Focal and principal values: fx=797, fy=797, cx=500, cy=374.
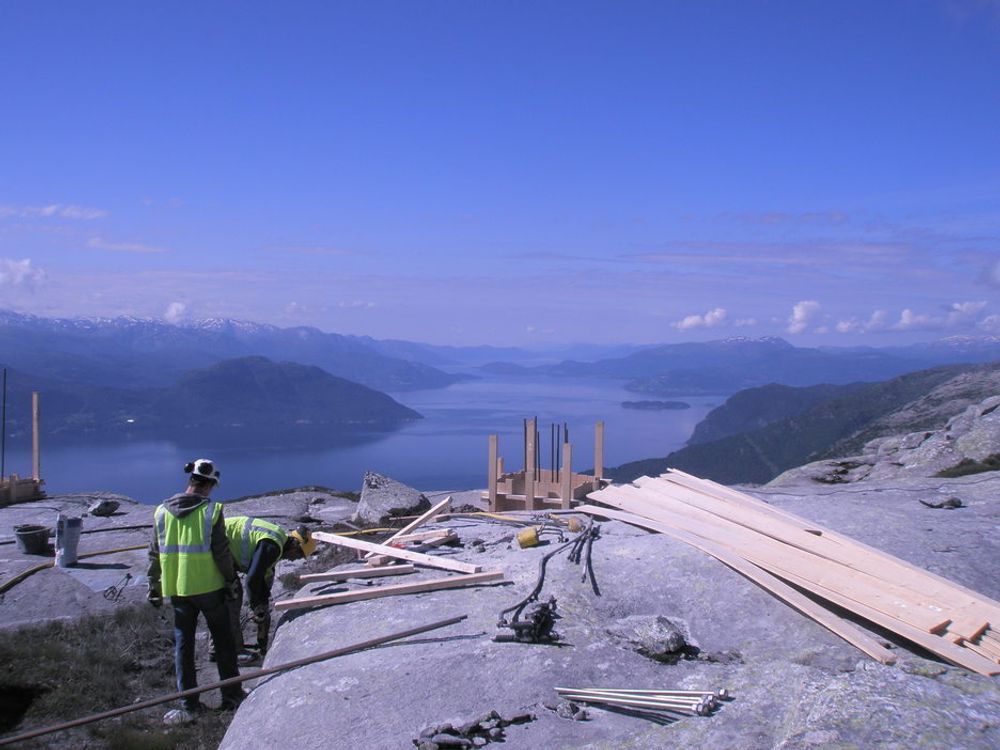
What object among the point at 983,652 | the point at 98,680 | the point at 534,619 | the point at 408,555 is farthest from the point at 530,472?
the point at 983,652

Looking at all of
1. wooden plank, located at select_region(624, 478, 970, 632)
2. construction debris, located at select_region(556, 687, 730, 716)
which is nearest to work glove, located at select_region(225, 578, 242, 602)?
construction debris, located at select_region(556, 687, 730, 716)

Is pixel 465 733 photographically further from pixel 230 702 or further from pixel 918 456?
pixel 918 456

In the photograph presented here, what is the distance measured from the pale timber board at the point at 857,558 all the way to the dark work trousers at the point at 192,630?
5898 mm

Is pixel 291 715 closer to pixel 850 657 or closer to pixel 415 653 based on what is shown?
pixel 415 653

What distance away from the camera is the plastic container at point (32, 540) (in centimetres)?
1377

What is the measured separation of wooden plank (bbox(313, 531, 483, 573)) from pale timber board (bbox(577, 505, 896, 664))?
2407 mm

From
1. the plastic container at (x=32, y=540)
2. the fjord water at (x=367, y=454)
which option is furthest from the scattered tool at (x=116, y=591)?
the fjord water at (x=367, y=454)

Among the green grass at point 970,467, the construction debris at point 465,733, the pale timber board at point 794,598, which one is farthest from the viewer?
the green grass at point 970,467

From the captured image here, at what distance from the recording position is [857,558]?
810 centimetres

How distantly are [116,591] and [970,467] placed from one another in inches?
700

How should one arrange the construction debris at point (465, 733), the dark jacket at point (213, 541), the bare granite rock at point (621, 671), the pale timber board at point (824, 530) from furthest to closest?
the pale timber board at point (824, 530) → the dark jacket at point (213, 541) → the construction debris at point (465, 733) → the bare granite rock at point (621, 671)

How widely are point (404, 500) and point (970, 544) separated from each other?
32.0ft

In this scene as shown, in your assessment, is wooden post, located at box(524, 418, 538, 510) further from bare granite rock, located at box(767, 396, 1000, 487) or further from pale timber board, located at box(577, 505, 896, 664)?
bare granite rock, located at box(767, 396, 1000, 487)

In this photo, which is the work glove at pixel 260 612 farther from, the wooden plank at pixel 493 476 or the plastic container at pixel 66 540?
the wooden plank at pixel 493 476
